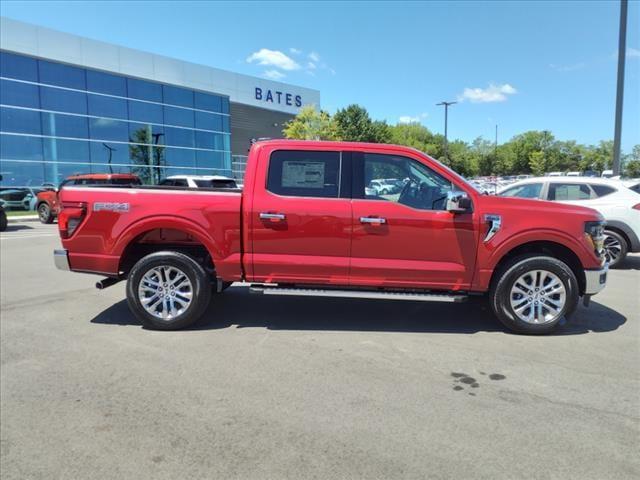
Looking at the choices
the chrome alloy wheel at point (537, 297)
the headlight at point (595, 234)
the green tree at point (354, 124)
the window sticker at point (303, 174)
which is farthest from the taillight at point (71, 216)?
the green tree at point (354, 124)

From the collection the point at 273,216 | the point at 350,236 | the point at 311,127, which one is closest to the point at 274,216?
the point at 273,216

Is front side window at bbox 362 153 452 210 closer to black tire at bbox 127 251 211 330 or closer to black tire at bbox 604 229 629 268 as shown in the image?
black tire at bbox 127 251 211 330

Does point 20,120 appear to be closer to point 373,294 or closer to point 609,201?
point 373,294

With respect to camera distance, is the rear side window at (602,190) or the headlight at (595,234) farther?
the rear side window at (602,190)

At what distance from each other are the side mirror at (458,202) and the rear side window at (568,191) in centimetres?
530

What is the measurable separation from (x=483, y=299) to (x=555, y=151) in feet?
304

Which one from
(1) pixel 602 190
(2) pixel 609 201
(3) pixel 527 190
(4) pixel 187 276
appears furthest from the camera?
(3) pixel 527 190

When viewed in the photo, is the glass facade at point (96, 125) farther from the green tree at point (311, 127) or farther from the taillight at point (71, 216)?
the taillight at point (71, 216)

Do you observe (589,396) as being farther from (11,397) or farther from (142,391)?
(11,397)

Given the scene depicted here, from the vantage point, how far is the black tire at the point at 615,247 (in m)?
9.02

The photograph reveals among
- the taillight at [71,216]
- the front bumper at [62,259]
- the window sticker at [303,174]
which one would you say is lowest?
the front bumper at [62,259]

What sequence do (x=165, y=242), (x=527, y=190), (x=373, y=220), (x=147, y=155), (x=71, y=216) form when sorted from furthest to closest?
(x=147, y=155)
(x=527, y=190)
(x=165, y=242)
(x=71, y=216)
(x=373, y=220)

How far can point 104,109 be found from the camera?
29125mm

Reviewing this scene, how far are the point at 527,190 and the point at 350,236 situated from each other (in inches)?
242
